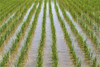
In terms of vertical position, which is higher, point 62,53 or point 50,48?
point 50,48

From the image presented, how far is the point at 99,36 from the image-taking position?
19.6 feet

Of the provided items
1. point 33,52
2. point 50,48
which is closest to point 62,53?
point 50,48

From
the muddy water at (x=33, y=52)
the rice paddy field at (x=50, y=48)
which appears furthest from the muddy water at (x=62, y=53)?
the muddy water at (x=33, y=52)

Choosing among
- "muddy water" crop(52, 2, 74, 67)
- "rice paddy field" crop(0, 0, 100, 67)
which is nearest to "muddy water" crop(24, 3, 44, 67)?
"rice paddy field" crop(0, 0, 100, 67)

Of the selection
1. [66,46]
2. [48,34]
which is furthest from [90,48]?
[48,34]

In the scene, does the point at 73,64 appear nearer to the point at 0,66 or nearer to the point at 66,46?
the point at 66,46

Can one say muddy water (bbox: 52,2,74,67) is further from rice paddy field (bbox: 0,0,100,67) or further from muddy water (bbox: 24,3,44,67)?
muddy water (bbox: 24,3,44,67)

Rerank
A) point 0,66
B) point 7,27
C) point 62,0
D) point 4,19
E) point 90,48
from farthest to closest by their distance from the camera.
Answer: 1. point 62,0
2. point 4,19
3. point 7,27
4. point 90,48
5. point 0,66

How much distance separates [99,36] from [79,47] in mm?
1147

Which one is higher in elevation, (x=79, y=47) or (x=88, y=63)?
(x=79, y=47)

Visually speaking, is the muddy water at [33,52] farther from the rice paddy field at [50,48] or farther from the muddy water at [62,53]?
the muddy water at [62,53]

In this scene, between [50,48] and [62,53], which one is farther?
[50,48]

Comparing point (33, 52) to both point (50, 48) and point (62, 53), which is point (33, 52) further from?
point (62, 53)

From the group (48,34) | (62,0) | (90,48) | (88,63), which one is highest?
(62,0)
